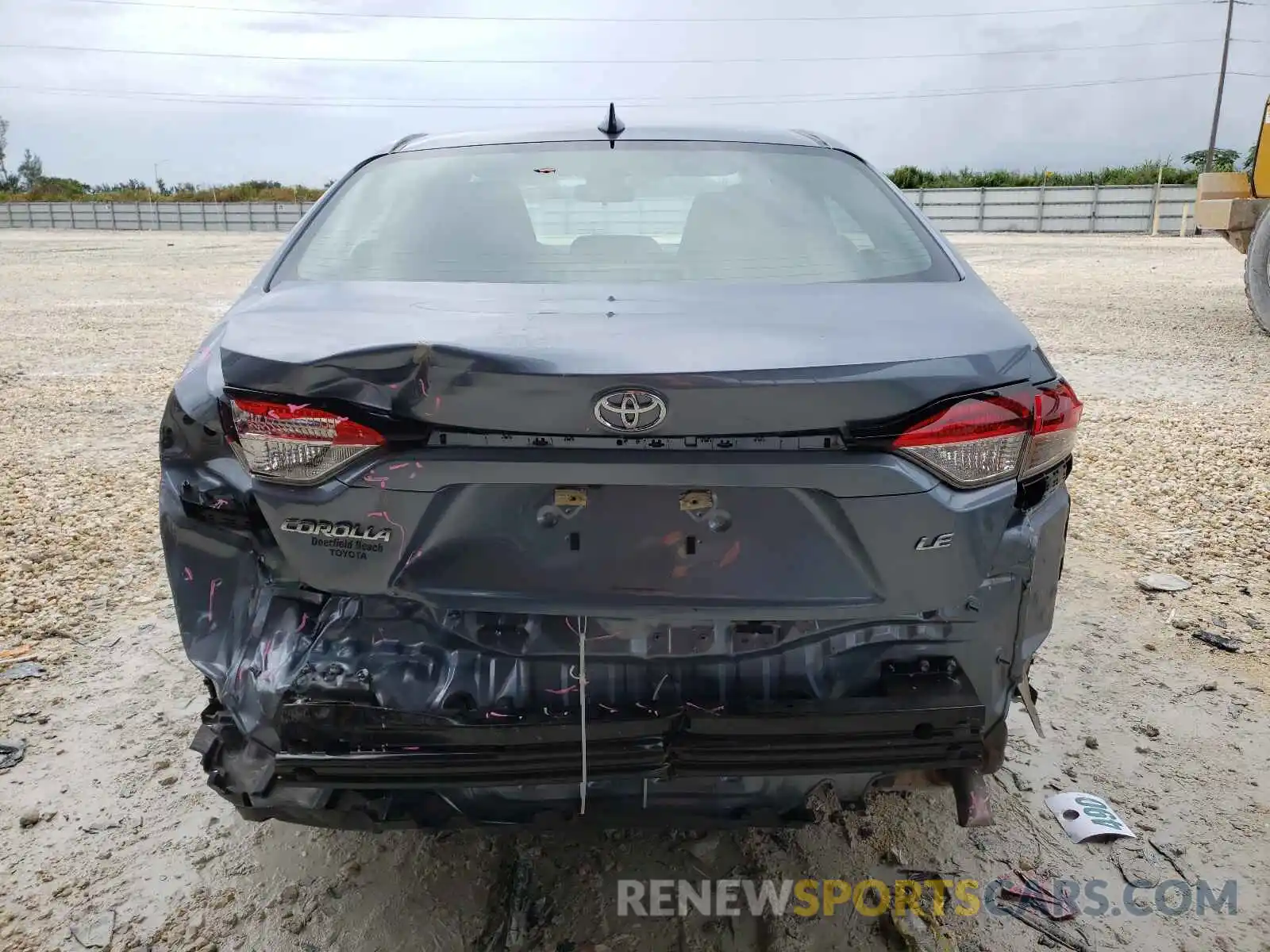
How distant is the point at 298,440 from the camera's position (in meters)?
1.58

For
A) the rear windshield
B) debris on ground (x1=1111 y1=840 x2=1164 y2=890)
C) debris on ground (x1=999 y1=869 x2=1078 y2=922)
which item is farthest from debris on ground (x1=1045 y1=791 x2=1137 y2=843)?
the rear windshield

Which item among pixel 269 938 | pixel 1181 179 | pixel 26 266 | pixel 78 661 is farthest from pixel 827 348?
pixel 1181 179

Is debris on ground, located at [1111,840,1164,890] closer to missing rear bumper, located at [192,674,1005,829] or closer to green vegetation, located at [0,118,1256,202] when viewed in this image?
missing rear bumper, located at [192,674,1005,829]

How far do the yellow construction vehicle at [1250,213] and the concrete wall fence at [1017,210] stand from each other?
1565cm

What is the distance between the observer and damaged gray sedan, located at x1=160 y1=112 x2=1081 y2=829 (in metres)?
1.54

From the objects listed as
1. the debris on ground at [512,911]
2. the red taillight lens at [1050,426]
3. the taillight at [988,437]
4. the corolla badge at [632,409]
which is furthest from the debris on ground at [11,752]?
the red taillight lens at [1050,426]

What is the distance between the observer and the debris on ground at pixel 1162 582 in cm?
360

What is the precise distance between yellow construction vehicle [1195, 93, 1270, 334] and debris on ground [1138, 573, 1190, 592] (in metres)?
6.12

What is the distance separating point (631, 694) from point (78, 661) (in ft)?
7.42

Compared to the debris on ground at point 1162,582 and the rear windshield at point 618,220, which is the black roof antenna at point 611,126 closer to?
the rear windshield at point 618,220

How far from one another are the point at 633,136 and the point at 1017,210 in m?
33.4

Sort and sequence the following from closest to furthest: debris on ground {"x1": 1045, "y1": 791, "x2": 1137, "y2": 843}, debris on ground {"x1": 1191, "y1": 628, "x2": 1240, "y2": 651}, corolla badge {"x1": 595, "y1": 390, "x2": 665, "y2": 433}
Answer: corolla badge {"x1": 595, "y1": 390, "x2": 665, "y2": 433}, debris on ground {"x1": 1045, "y1": 791, "x2": 1137, "y2": 843}, debris on ground {"x1": 1191, "y1": 628, "x2": 1240, "y2": 651}

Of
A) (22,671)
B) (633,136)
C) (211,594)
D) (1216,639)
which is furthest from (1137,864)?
(22,671)

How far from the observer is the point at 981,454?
62.8 inches
